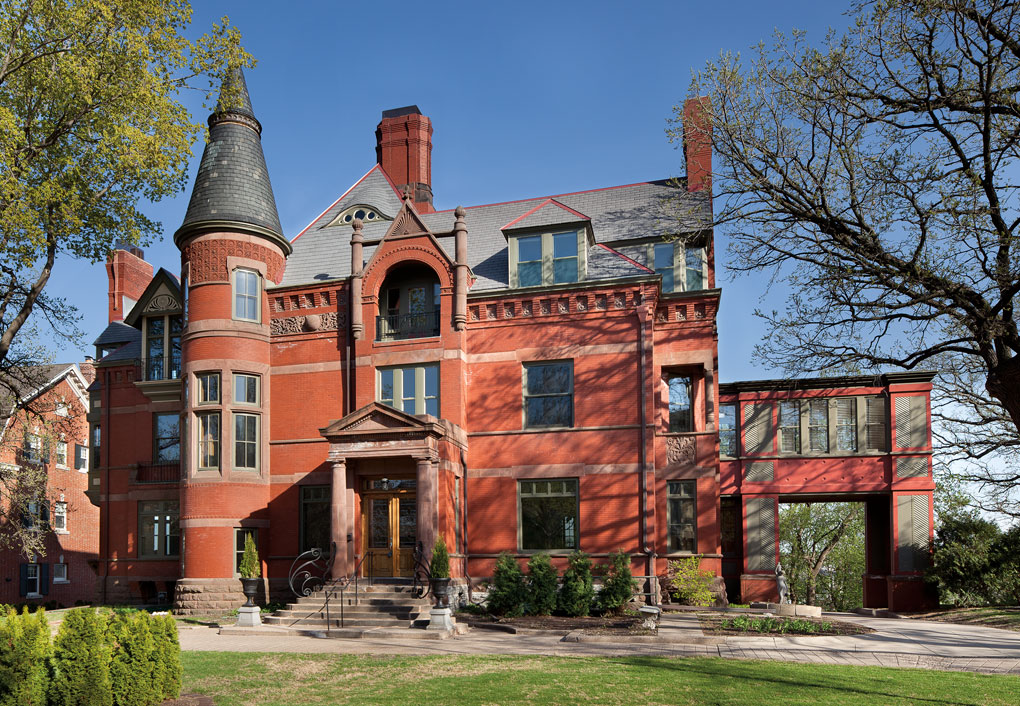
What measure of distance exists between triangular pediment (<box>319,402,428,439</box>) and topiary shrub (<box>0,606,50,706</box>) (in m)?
12.0

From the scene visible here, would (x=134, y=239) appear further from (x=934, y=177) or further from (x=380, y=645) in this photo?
(x=934, y=177)

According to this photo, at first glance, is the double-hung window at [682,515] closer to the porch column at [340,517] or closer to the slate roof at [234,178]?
the porch column at [340,517]

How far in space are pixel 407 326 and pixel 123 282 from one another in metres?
14.1

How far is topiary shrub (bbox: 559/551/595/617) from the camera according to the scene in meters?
18.9

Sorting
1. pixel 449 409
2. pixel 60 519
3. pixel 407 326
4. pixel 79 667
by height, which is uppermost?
pixel 407 326

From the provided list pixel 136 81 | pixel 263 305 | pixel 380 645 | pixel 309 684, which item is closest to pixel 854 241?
pixel 309 684

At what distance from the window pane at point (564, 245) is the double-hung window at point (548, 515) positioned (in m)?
6.59

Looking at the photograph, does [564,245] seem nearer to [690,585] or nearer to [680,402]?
[680,402]

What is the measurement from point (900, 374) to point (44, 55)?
80.5 feet

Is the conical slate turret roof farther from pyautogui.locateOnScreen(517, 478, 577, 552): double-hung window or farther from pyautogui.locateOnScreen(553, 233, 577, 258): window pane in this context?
pyautogui.locateOnScreen(517, 478, 577, 552): double-hung window

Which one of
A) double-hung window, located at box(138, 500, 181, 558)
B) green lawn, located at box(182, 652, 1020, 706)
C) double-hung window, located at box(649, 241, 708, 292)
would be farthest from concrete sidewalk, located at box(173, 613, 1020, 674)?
double-hung window, located at box(649, 241, 708, 292)

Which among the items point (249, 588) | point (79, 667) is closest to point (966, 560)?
point (249, 588)

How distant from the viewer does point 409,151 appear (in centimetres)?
3094

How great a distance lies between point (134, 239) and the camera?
18.8 meters
